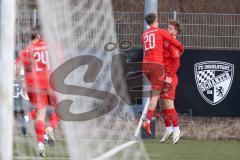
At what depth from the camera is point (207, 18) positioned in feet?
45.0

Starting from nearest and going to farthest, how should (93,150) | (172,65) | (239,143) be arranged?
1. (93,150)
2. (172,65)
3. (239,143)

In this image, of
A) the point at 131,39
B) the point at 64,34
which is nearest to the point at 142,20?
the point at 131,39

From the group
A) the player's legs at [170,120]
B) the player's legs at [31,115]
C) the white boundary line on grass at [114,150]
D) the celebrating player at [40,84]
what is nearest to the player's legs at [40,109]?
the celebrating player at [40,84]

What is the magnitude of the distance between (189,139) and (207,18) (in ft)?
6.85

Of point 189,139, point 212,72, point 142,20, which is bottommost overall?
point 189,139

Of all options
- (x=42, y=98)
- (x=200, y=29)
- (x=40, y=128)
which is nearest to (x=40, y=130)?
(x=40, y=128)

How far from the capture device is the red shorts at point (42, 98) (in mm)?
10422

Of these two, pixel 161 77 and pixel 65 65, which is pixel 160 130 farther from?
pixel 65 65

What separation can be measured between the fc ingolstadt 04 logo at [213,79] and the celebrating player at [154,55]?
64.4 inches

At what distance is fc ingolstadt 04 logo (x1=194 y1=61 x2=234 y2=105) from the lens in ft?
44.7

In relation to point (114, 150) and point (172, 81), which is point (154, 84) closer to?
point (172, 81)

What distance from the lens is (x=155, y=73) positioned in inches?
477

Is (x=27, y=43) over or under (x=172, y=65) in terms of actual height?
over

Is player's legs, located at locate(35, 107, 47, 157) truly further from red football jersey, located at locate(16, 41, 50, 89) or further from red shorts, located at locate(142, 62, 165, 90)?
red shorts, located at locate(142, 62, 165, 90)
